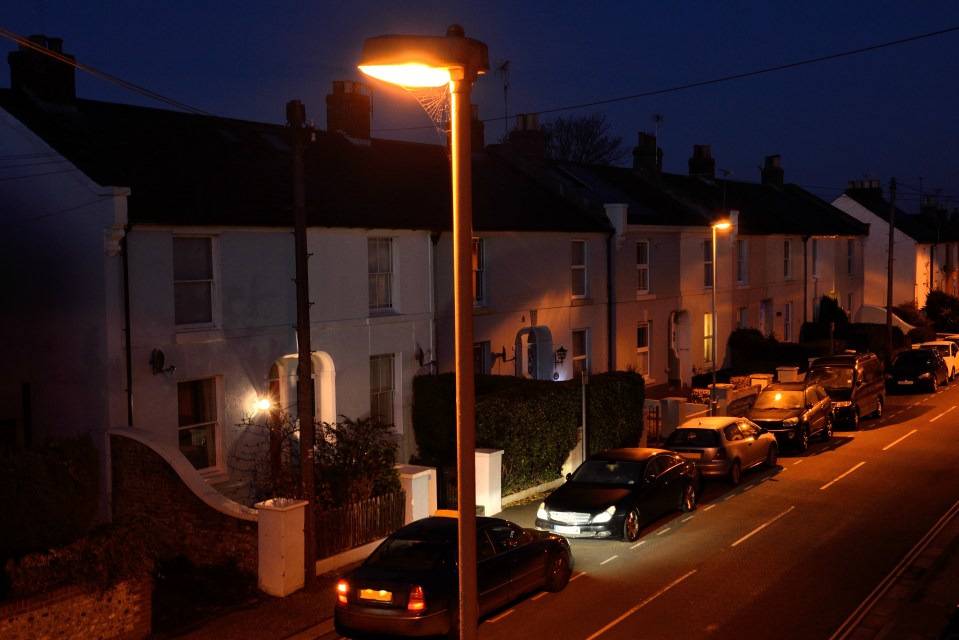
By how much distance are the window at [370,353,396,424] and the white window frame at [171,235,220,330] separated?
4.48 m

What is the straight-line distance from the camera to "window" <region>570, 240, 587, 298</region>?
30234 millimetres

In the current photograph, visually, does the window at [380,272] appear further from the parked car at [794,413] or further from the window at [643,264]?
the window at [643,264]

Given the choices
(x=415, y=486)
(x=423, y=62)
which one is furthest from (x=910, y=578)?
(x=423, y=62)

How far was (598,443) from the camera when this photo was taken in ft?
77.8

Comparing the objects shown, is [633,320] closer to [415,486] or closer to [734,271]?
[734,271]

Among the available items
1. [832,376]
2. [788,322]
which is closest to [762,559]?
[832,376]

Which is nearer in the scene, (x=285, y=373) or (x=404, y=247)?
(x=285, y=373)

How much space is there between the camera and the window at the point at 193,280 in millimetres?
18250

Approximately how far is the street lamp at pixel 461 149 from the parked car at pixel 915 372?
113 feet

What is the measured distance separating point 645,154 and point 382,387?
77.2 ft

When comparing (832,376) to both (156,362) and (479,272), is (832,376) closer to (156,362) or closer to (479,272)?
(479,272)

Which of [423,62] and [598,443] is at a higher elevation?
[423,62]

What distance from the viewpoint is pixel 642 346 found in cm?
3384

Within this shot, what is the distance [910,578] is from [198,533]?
35.7 feet
